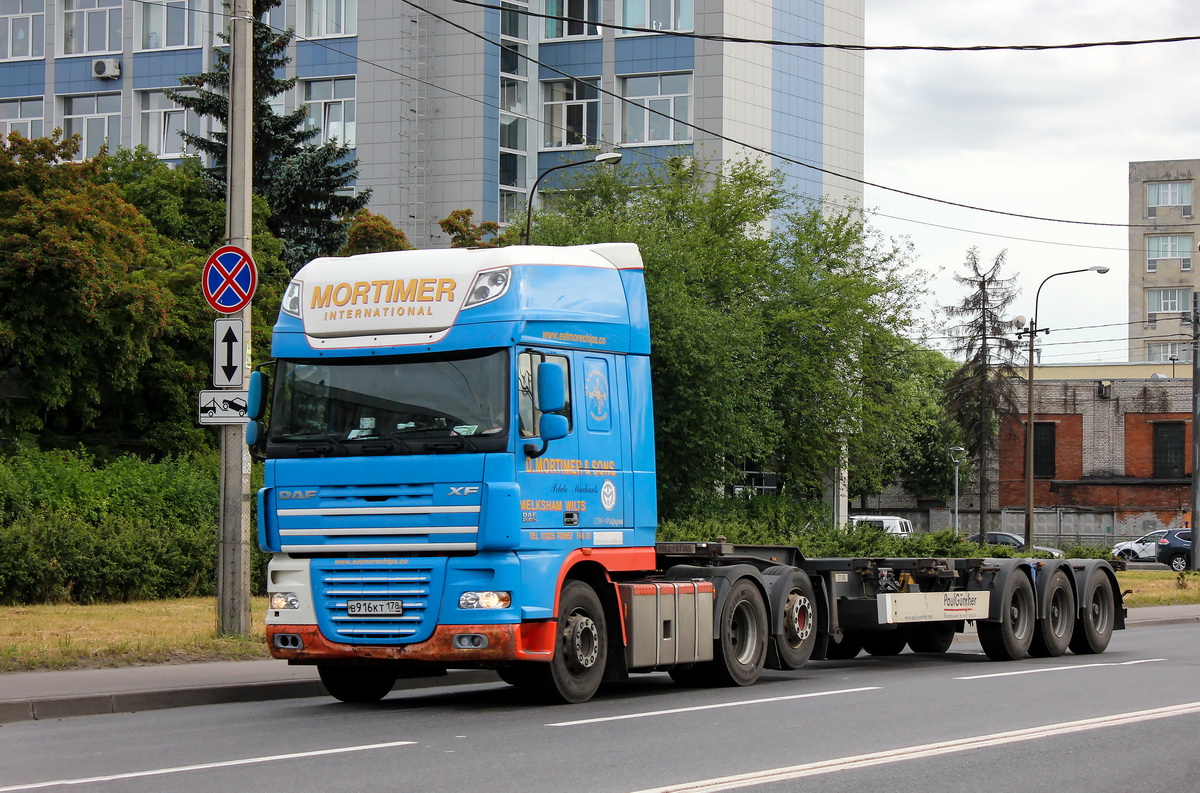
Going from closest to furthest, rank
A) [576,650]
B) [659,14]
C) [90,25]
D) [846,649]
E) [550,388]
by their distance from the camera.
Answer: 1. [550,388]
2. [576,650]
3. [846,649]
4. [659,14]
5. [90,25]

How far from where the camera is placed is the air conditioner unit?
63.2 meters

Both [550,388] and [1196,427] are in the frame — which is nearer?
[550,388]

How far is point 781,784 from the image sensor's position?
841 cm

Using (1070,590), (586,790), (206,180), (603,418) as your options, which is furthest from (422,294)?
(206,180)

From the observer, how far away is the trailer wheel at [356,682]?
13.5 m

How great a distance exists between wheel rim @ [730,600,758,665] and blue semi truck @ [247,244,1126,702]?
65 centimetres

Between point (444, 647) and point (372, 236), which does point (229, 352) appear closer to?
point (444, 647)

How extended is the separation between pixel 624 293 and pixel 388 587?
347cm

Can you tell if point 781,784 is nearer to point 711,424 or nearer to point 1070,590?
point 1070,590

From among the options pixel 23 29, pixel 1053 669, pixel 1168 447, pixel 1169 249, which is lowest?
pixel 1053 669

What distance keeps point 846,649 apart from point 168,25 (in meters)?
52.2

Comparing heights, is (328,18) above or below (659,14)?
below

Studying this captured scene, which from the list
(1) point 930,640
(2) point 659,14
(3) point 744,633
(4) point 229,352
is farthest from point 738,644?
(2) point 659,14

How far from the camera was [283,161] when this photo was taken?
160 feet
